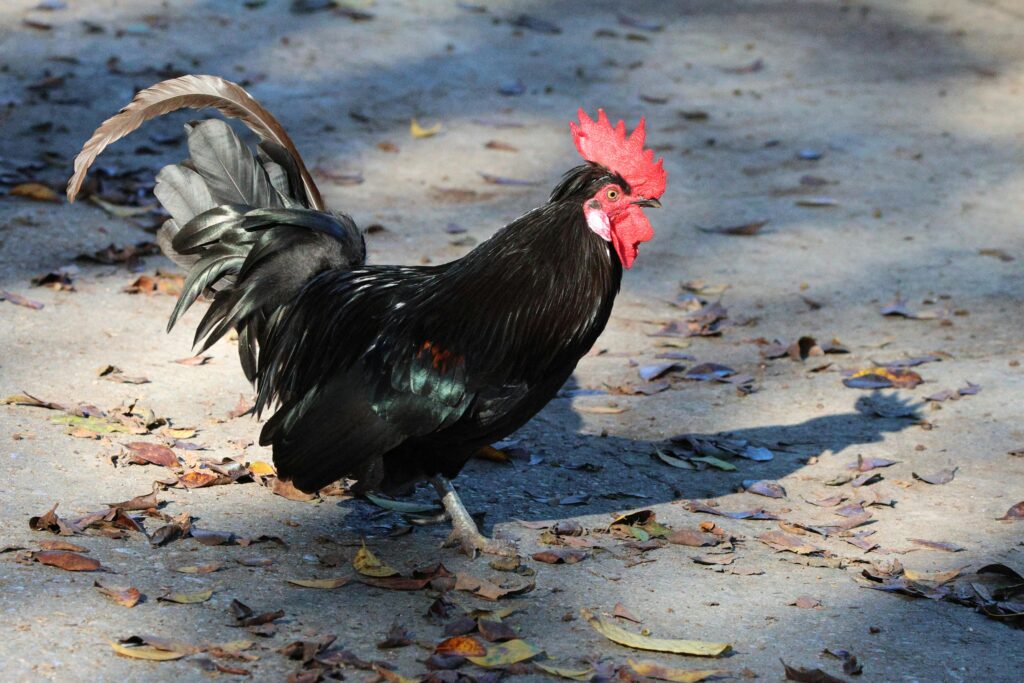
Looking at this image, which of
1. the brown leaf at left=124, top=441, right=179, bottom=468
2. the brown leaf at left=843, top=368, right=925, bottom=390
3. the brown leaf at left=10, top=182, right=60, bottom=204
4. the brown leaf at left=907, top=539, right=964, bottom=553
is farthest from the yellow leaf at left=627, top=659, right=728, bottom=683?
the brown leaf at left=10, top=182, right=60, bottom=204

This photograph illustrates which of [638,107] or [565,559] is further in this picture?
[638,107]

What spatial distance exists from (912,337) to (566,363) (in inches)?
130

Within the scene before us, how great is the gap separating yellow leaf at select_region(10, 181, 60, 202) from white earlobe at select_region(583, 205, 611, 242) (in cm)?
492

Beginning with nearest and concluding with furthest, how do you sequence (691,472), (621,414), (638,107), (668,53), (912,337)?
(691,472)
(621,414)
(912,337)
(638,107)
(668,53)

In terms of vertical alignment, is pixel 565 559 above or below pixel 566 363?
below

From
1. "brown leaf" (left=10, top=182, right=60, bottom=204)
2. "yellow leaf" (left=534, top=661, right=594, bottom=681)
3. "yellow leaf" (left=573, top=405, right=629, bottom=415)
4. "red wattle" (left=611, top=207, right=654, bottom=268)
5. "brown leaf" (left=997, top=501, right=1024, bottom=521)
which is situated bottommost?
"yellow leaf" (left=573, top=405, right=629, bottom=415)

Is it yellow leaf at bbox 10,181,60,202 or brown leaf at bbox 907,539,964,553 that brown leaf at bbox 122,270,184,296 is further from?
brown leaf at bbox 907,539,964,553

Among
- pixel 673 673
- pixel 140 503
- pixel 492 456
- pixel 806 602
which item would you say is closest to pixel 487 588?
pixel 673 673

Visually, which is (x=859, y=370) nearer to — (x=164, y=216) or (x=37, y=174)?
(x=164, y=216)

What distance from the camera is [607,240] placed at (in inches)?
169

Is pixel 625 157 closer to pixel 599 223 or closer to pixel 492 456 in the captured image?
pixel 599 223

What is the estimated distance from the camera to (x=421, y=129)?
33.1 ft

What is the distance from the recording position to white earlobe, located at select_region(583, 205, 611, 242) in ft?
14.0

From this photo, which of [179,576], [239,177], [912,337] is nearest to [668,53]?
[912,337]
